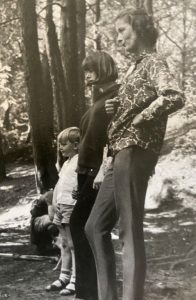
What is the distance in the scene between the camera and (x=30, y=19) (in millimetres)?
2883

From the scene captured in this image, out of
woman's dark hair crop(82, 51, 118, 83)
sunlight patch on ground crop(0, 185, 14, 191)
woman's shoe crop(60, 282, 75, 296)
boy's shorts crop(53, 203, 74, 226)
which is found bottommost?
woman's shoe crop(60, 282, 75, 296)

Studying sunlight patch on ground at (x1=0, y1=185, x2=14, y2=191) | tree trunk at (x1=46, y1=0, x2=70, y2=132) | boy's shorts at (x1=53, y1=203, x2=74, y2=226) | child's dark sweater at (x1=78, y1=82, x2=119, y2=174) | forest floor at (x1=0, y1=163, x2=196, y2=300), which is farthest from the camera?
sunlight patch on ground at (x1=0, y1=185, x2=14, y2=191)

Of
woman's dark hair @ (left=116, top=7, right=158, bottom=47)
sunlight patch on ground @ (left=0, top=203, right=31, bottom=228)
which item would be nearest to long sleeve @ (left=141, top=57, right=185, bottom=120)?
woman's dark hair @ (left=116, top=7, right=158, bottom=47)

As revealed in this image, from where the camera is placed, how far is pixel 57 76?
279 cm

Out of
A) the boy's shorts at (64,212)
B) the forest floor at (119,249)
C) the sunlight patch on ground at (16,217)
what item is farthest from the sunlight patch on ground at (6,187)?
the boy's shorts at (64,212)

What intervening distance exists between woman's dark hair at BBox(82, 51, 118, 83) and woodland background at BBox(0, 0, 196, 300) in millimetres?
389

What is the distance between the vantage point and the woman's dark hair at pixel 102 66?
196cm

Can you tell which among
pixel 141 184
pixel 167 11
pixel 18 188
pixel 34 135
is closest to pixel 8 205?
pixel 18 188

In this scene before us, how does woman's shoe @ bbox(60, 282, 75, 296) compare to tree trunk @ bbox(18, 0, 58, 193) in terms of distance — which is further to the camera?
tree trunk @ bbox(18, 0, 58, 193)

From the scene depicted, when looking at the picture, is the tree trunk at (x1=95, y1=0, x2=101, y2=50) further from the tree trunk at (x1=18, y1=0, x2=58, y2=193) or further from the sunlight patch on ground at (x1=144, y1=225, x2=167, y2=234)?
the sunlight patch on ground at (x1=144, y1=225, x2=167, y2=234)

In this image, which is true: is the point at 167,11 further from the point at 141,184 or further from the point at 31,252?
the point at 31,252

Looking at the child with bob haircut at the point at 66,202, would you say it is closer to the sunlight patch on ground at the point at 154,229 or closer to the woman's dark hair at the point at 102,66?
the woman's dark hair at the point at 102,66

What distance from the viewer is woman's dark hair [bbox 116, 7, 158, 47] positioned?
1662 mm

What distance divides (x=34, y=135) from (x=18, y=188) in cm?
51
